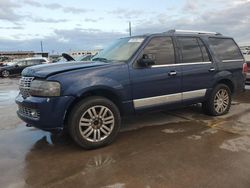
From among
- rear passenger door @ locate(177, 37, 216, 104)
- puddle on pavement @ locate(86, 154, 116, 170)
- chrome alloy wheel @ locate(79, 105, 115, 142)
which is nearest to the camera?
puddle on pavement @ locate(86, 154, 116, 170)

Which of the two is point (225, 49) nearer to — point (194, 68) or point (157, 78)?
point (194, 68)

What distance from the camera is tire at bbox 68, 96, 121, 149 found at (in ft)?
16.7

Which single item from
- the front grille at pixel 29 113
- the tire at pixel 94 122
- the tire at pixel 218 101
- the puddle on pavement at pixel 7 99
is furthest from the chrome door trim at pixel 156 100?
the puddle on pavement at pixel 7 99

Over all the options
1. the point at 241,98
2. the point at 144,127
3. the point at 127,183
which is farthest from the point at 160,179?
the point at 241,98

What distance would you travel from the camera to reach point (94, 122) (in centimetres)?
528

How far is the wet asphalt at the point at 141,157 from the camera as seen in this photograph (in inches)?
158

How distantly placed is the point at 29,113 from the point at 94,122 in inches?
41.6

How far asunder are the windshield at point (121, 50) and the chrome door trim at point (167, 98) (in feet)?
2.76

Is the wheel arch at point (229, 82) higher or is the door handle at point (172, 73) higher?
the door handle at point (172, 73)

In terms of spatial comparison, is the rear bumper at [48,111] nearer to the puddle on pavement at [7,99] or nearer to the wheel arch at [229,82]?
the wheel arch at [229,82]

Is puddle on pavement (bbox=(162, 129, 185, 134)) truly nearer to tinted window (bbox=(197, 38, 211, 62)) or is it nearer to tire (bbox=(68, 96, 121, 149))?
tire (bbox=(68, 96, 121, 149))

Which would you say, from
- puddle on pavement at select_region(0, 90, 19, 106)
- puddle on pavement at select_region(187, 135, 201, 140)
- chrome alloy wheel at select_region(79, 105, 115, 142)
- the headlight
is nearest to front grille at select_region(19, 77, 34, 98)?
the headlight

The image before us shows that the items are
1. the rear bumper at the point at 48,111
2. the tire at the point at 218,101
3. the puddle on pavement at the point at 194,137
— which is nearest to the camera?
the rear bumper at the point at 48,111

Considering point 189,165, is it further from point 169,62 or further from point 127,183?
point 169,62
